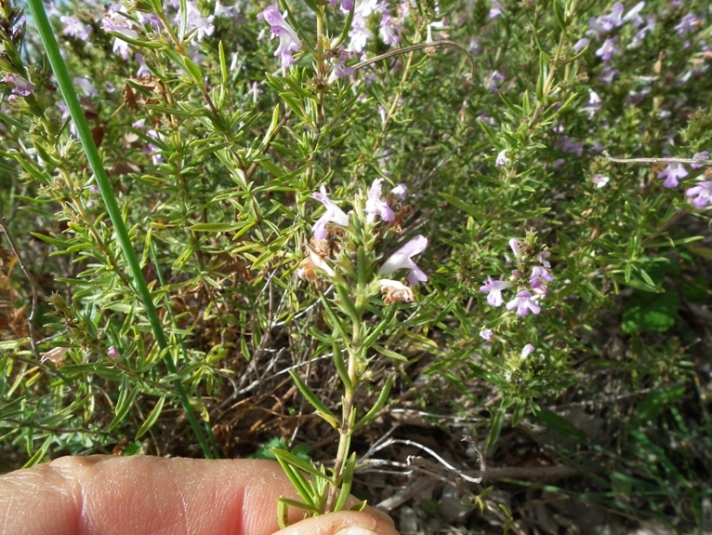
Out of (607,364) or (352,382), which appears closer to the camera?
(352,382)

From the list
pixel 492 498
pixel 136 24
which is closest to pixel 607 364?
pixel 492 498

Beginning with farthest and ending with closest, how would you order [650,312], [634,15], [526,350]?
[650,312] < [634,15] < [526,350]

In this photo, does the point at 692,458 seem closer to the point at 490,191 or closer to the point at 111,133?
the point at 490,191

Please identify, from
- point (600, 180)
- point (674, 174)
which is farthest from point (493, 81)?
point (674, 174)

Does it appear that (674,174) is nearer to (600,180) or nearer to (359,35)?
(600,180)

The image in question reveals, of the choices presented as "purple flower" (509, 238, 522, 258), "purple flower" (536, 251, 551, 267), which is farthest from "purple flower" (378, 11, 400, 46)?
"purple flower" (536, 251, 551, 267)

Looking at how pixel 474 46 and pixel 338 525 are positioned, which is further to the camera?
pixel 474 46
